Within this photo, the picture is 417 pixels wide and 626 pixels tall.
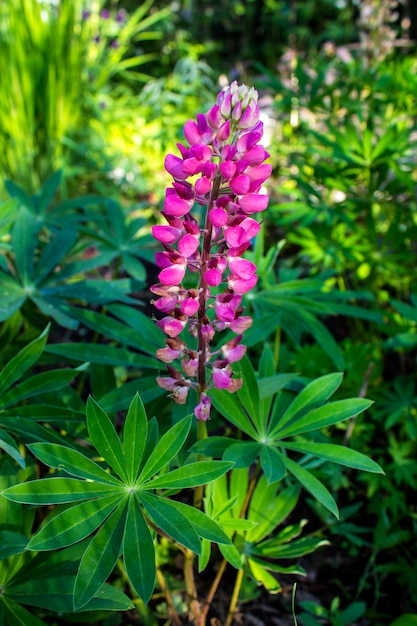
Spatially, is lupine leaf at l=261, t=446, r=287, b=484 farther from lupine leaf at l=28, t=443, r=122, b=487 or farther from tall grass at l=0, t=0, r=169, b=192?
tall grass at l=0, t=0, r=169, b=192

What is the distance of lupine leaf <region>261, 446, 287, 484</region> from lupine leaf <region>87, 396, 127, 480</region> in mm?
263

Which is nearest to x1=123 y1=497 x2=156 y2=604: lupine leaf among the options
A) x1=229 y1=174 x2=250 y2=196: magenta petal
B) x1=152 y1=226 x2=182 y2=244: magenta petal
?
x1=152 y1=226 x2=182 y2=244: magenta petal

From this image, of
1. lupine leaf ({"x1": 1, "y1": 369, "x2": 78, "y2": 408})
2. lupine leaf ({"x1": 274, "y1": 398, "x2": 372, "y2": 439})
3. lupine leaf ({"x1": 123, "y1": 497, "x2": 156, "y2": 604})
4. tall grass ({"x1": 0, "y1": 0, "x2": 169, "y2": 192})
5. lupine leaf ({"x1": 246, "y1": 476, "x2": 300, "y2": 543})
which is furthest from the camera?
tall grass ({"x1": 0, "y1": 0, "x2": 169, "y2": 192})

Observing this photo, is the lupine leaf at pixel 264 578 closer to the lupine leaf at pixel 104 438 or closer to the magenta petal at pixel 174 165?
the lupine leaf at pixel 104 438

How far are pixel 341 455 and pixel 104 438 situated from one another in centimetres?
46

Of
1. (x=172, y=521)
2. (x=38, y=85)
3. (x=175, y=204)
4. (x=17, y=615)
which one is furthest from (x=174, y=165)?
(x=38, y=85)

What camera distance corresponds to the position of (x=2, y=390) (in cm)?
117

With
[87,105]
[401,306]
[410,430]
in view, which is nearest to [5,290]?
[401,306]

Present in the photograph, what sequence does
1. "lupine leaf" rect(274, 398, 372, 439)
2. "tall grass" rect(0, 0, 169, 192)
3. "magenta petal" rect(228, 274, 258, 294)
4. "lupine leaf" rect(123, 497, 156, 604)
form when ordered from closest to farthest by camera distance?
"lupine leaf" rect(123, 497, 156, 604) → "magenta petal" rect(228, 274, 258, 294) → "lupine leaf" rect(274, 398, 372, 439) → "tall grass" rect(0, 0, 169, 192)

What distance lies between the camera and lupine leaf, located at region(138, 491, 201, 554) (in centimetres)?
87

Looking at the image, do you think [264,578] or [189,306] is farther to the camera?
[264,578]

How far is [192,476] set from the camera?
37.5 inches

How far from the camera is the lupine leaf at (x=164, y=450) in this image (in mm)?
966

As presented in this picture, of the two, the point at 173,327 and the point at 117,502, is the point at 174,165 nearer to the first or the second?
the point at 173,327
